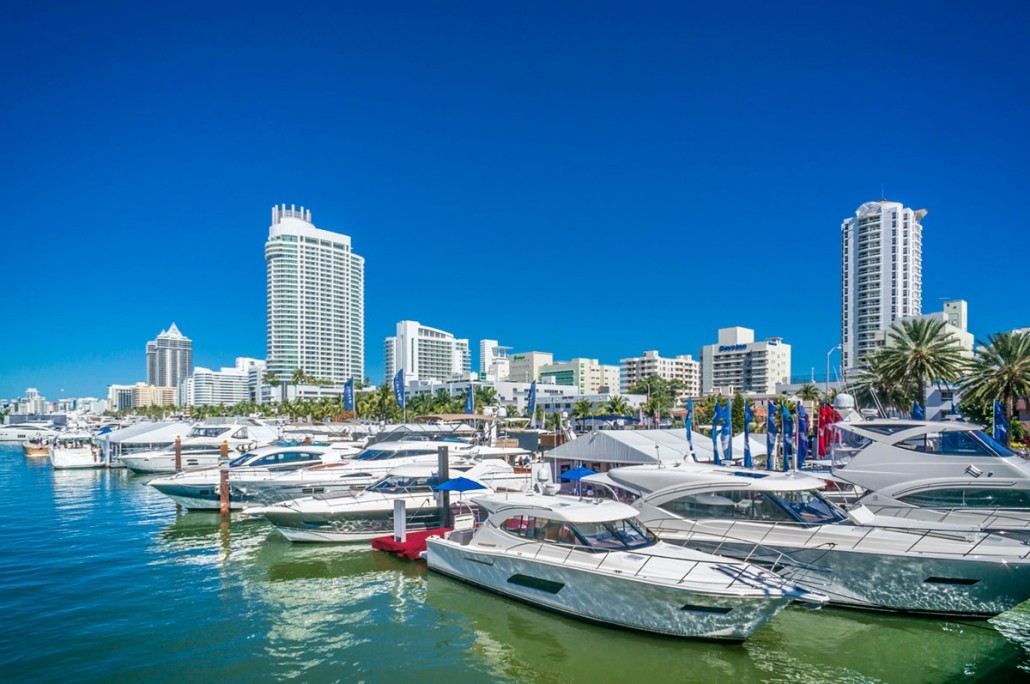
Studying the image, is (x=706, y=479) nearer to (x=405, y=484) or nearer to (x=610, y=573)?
(x=610, y=573)

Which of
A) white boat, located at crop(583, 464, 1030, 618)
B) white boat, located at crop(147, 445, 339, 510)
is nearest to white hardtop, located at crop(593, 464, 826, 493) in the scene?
white boat, located at crop(583, 464, 1030, 618)

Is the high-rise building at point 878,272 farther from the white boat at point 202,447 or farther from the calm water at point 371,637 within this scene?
the calm water at point 371,637

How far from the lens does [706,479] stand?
57.6 ft

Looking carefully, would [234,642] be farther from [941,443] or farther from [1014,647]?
[941,443]

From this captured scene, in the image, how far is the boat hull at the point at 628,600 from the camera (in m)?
13.0

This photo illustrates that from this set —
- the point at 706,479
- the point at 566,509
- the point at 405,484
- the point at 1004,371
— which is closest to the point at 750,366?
the point at 1004,371

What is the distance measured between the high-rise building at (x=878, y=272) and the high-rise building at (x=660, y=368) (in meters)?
50.3

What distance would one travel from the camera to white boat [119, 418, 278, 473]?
1962 inches

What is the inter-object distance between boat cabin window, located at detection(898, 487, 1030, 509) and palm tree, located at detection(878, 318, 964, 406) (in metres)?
24.1

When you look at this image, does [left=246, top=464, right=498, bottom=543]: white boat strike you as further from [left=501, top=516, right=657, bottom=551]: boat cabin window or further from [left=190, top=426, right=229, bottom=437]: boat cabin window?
[left=190, top=426, right=229, bottom=437]: boat cabin window

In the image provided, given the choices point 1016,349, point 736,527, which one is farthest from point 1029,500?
point 1016,349

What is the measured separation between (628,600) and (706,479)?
16.5 feet

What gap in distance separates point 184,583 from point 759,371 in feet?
563

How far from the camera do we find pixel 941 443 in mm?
19812
